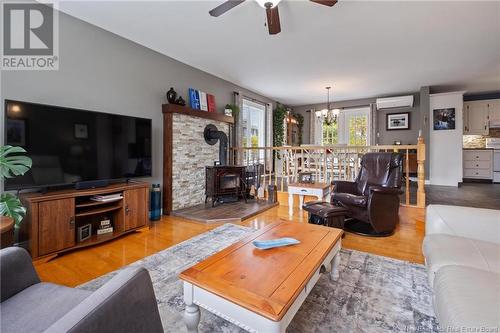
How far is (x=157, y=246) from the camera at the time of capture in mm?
2605

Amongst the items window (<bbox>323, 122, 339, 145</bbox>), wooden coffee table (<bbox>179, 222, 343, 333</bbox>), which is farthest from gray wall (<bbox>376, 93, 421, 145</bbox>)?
wooden coffee table (<bbox>179, 222, 343, 333</bbox>)

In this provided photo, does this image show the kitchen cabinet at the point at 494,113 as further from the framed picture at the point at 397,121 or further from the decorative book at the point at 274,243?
the decorative book at the point at 274,243

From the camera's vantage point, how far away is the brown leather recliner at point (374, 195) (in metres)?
2.78

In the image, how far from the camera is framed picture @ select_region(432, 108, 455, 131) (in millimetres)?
5977

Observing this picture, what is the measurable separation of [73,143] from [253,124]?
478 cm

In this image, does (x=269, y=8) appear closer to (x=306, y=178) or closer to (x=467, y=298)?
(x=467, y=298)

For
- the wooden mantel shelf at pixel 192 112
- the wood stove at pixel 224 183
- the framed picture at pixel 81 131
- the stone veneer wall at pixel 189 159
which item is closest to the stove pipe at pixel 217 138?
the stone veneer wall at pixel 189 159

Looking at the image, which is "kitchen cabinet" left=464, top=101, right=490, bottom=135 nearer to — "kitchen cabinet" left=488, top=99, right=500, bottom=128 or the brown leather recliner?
"kitchen cabinet" left=488, top=99, right=500, bottom=128

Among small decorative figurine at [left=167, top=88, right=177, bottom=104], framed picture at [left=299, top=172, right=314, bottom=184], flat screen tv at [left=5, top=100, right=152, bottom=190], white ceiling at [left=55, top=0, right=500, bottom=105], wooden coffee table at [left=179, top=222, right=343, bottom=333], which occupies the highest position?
white ceiling at [left=55, top=0, right=500, bottom=105]

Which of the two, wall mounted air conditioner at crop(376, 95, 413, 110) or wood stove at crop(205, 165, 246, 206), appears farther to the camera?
wall mounted air conditioner at crop(376, 95, 413, 110)

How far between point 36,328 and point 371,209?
2.88 m

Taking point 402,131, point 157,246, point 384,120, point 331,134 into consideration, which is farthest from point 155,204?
point 402,131

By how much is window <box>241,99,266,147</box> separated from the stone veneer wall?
1.72 meters

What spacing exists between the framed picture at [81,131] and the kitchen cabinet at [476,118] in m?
9.26
